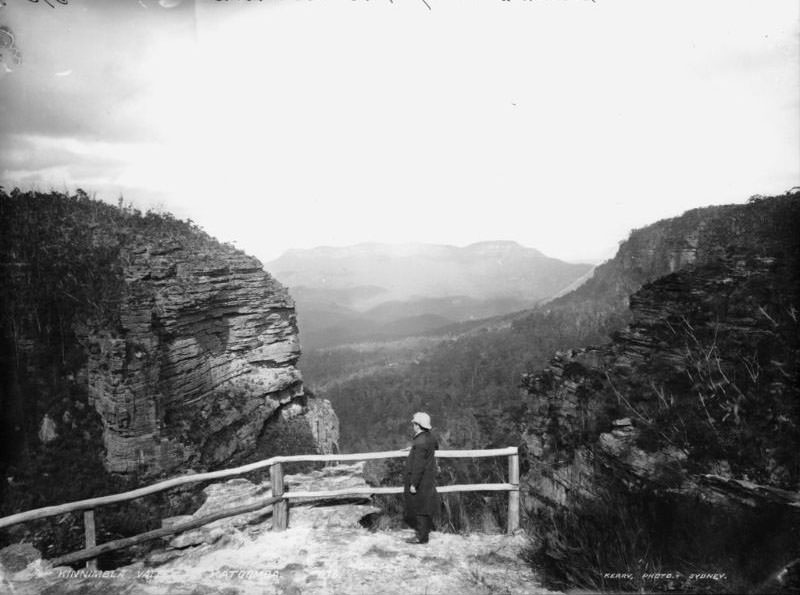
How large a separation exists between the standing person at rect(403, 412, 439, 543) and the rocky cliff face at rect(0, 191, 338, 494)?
1356cm

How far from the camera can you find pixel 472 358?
47812 millimetres

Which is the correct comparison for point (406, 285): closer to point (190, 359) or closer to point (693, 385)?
point (190, 359)

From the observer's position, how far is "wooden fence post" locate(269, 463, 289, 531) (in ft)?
21.9

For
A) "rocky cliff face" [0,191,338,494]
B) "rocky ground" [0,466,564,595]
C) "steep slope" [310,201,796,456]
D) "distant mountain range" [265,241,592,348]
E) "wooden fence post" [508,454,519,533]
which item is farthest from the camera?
"distant mountain range" [265,241,592,348]

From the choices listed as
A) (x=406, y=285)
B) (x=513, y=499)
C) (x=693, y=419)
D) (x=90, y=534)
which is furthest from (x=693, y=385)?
(x=406, y=285)

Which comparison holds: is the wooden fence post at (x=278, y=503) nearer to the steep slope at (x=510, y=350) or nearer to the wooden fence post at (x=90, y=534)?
the wooden fence post at (x=90, y=534)

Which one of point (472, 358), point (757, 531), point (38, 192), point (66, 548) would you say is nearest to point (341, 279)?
point (472, 358)

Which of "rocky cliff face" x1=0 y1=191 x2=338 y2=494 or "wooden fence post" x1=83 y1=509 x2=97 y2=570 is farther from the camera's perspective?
"rocky cliff face" x1=0 y1=191 x2=338 y2=494

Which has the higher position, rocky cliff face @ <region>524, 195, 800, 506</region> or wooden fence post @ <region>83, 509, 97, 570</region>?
rocky cliff face @ <region>524, 195, 800, 506</region>

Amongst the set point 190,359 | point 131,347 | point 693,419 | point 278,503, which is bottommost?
point 278,503

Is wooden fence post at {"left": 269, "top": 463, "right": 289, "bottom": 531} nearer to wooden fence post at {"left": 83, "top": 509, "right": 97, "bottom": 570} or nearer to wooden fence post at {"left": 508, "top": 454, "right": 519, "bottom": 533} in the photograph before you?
wooden fence post at {"left": 83, "top": 509, "right": 97, "bottom": 570}

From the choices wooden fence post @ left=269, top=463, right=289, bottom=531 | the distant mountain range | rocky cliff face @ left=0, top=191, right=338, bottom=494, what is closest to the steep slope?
rocky cliff face @ left=0, top=191, right=338, bottom=494

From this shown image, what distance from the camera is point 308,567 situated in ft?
18.6

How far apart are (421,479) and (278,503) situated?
2.36 m
